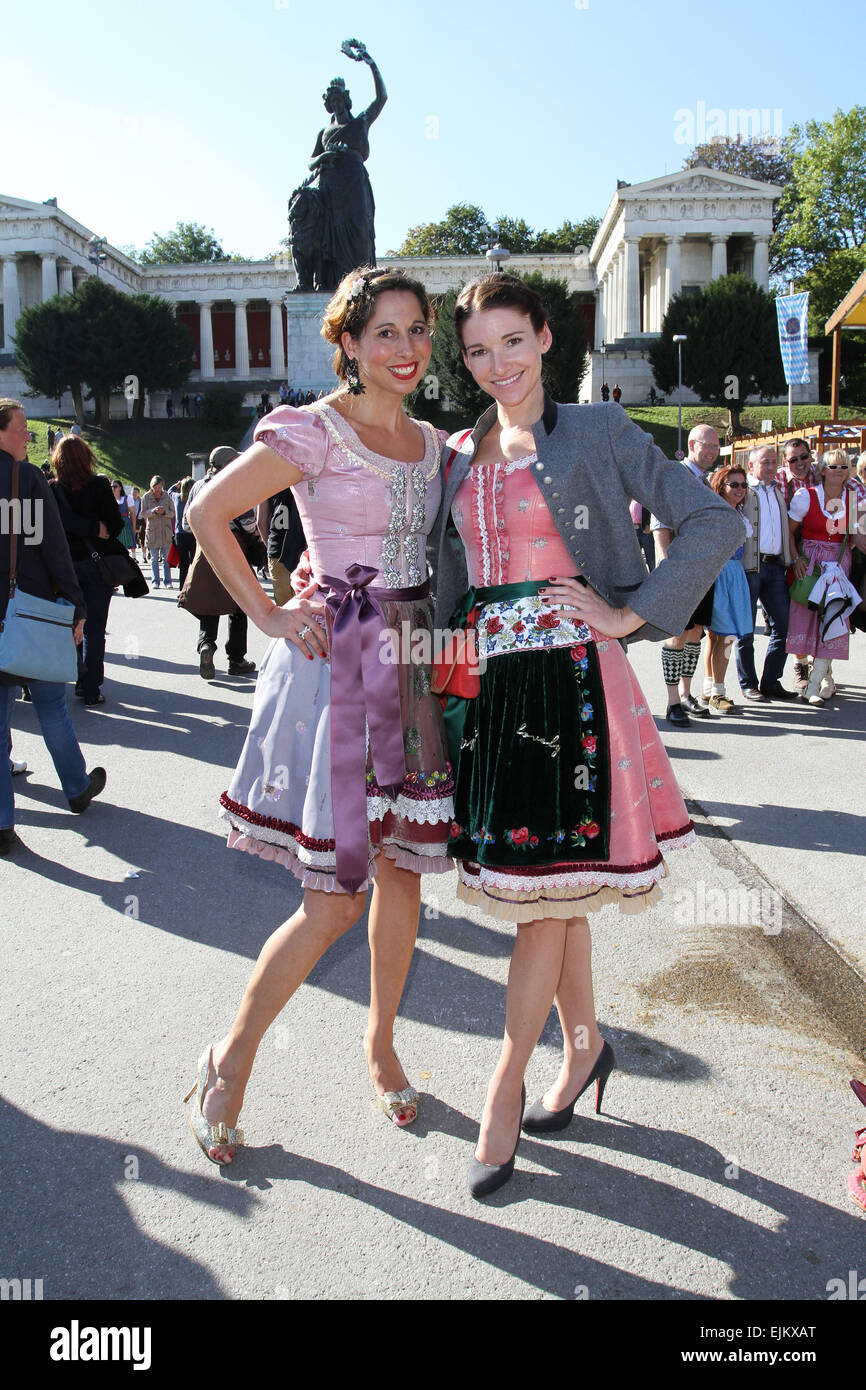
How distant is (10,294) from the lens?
67.4 m

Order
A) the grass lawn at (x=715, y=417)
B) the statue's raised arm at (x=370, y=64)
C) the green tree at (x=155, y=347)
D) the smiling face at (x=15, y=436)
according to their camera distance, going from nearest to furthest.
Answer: the smiling face at (x=15, y=436) → the statue's raised arm at (x=370, y=64) → the grass lawn at (x=715, y=417) → the green tree at (x=155, y=347)

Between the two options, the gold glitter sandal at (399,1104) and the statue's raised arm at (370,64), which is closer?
the gold glitter sandal at (399,1104)

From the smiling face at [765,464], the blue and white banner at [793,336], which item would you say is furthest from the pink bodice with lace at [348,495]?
the blue and white banner at [793,336]

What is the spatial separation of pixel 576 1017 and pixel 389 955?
54 centimetres

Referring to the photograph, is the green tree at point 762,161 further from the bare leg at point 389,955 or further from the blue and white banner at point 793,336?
the bare leg at point 389,955

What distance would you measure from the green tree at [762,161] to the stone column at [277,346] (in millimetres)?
30513

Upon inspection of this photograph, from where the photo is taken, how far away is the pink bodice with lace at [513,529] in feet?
8.32

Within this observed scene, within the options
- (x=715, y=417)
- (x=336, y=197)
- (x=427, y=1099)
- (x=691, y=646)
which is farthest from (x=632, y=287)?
(x=427, y=1099)

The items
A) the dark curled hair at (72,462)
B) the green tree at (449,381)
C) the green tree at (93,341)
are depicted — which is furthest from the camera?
the green tree at (93,341)

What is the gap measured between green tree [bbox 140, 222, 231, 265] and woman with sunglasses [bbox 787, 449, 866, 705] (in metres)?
92.5

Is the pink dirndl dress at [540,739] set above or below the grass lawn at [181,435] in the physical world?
below
